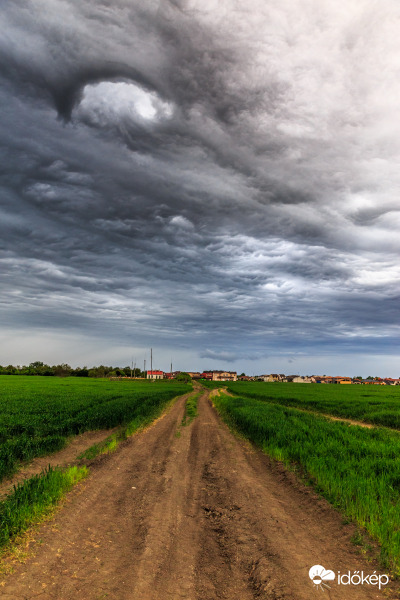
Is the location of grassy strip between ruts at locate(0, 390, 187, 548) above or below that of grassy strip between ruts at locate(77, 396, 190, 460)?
above

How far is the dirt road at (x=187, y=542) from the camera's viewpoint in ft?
17.5

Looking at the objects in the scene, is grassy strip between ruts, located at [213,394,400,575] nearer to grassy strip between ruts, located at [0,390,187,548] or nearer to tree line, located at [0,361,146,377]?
grassy strip between ruts, located at [0,390,187,548]

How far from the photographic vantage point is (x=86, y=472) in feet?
37.3

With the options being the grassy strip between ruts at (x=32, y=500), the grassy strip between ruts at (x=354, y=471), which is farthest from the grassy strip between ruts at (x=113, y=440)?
the grassy strip between ruts at (x=354, y=471)

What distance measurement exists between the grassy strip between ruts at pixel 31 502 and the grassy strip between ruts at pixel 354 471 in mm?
7202

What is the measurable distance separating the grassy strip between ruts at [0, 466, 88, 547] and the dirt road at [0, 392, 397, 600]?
0.38 metres

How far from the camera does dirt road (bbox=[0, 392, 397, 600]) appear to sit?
17.5ft

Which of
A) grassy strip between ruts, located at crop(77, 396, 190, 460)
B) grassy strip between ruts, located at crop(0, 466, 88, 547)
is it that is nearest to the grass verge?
grassy strip between ruts, located at crop(77, 396, 190, 460)

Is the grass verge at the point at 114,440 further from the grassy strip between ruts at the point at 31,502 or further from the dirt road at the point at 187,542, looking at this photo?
the grassy strip between ruts at the point at 31,502

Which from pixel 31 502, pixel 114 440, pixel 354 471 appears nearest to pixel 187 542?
pixel 31 502

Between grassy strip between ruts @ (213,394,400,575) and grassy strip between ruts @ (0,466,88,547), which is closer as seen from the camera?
grassy strip between ruts @ (213,394,400,575)

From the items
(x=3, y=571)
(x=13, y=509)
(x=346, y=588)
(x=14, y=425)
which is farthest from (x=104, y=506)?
(x=14, y=425)

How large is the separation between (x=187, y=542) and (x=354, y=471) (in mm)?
5802

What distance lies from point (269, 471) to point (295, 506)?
3.55m
